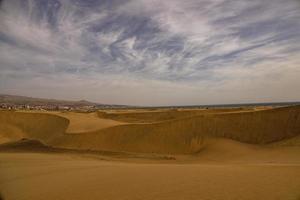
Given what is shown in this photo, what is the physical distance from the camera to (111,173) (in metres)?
5.95

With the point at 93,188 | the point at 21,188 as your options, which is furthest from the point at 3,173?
the point at 93,188

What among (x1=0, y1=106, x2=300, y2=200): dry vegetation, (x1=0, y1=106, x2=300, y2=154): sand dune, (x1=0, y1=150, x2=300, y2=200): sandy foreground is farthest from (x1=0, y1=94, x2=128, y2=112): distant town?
(x1=0, y1=150, x2=300, y2=200): sandy foreground

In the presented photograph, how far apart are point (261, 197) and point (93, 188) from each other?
2.75 m

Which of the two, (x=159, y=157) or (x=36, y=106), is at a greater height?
(x=36, y=106)

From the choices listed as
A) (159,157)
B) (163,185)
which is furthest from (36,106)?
(163,185)

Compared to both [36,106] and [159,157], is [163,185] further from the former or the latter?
[36,106]

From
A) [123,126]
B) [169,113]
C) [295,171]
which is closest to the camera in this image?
[295,171]

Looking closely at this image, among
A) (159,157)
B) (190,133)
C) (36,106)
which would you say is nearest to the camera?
(159,157)

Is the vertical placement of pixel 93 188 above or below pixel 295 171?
below

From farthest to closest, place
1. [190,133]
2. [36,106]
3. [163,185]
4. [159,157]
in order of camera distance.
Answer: [36,106]
[190,133]
[159,157]
[163,185]

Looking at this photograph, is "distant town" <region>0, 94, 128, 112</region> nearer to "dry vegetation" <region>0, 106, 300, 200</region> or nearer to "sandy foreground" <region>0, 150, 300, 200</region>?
"dry vegetation" <region>0, 106, 300, 200</region>

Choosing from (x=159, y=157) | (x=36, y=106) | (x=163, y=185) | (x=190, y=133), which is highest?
(x=36, y=106)

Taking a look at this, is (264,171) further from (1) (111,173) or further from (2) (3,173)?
(2) (3,173)

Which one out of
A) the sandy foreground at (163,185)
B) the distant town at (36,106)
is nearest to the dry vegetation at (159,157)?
the sandy foreground at (163,185)
